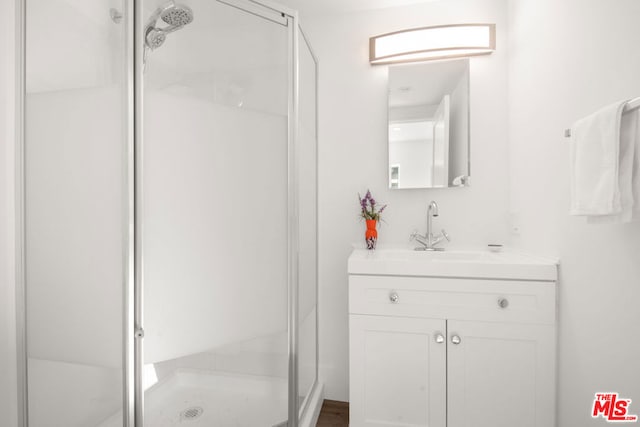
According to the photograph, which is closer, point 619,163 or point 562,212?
point 619,163

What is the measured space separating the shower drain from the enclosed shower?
0.04 ft

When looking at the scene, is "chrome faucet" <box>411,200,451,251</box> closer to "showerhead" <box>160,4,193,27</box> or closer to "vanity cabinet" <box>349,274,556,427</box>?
"vanity cabinet" <box>349,274,556,427</box>

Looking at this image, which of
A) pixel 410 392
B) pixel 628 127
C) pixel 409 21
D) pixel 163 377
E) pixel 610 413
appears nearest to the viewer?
pixel 628 127

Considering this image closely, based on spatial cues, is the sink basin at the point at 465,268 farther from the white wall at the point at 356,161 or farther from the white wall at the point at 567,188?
the white wall at the point at 356,161

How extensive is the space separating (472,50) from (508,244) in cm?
111

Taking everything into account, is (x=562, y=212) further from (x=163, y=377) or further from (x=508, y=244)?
(x=163, y=377)

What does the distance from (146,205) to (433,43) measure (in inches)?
67.8

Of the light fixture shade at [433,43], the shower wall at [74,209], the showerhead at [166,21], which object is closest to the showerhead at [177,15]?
the showerhead at [166,21]

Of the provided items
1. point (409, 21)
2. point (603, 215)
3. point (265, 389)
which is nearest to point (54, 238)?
point (265, 389)

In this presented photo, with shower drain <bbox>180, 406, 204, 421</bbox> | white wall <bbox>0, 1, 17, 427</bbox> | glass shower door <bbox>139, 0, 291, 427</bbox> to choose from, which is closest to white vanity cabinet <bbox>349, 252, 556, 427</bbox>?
glass shower door <bbox>139, 0, 291, 427</bbox>

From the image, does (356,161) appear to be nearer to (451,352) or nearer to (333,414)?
(451,352)

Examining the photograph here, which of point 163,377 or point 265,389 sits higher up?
point 163,377

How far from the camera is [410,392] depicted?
1470mm

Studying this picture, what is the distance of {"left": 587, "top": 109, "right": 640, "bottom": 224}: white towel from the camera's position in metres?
0.90
